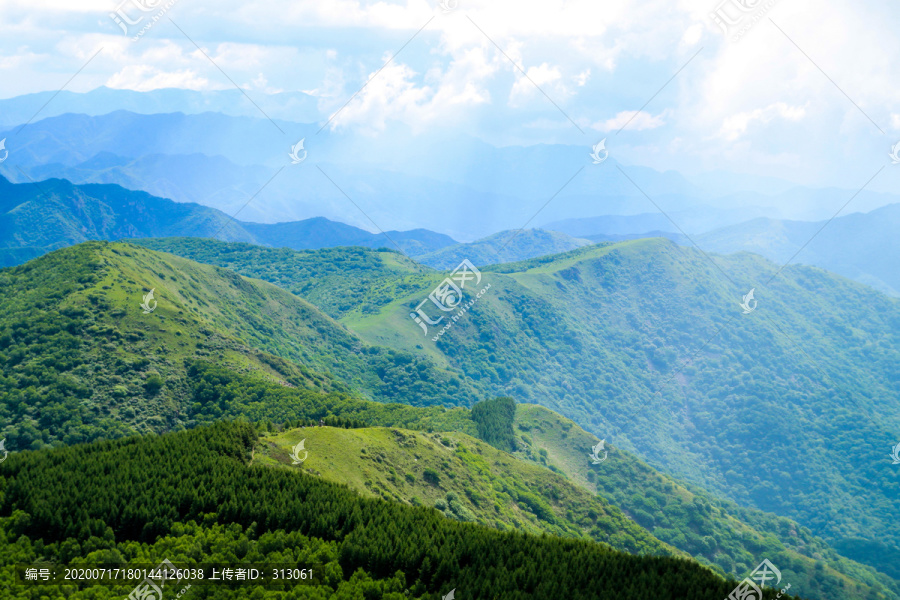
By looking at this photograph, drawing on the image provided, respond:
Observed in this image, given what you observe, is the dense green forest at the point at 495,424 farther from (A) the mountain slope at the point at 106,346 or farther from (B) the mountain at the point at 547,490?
(A) the mountain slope at the point at 106,346

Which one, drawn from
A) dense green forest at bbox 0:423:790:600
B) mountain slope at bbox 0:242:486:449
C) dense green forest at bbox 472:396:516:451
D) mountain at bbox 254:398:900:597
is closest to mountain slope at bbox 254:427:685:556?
mountain at bbox 254:398:900:597

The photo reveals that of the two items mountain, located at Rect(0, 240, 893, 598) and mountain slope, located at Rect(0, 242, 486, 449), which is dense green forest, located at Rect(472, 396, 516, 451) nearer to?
mountain, located at Rect(0, 240, 893, 598)

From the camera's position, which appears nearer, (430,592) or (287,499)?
(430,592)

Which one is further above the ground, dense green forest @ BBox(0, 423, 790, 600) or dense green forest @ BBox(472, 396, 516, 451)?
dense green forest @ BBox(472, 396, 516, 451)

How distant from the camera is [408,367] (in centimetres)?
15425

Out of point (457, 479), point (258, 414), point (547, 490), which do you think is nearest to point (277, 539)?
point (457, 479)

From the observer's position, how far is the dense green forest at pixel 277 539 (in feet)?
95.5

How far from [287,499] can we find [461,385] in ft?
418

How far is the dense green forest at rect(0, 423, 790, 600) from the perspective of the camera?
1146 inches

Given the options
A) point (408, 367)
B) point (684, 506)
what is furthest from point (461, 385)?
point (684, 506)

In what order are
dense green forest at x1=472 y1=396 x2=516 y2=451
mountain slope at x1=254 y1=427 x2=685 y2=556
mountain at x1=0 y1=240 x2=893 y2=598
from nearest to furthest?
Result: 1. mountain slope at x1=254 y1=427 x2=685 y2=556
2. mountain at x1=0 y1=240 x2=893 y2=598
3. dense green forest at x1=472 y1=396 x2=516 y2=451

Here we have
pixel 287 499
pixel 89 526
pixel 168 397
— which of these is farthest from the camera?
pixel 168 397

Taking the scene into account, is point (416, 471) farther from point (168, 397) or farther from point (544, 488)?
point (168, 397)

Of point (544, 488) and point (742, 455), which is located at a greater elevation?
point (742, 455)
